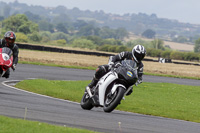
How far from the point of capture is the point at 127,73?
10438 millimetres

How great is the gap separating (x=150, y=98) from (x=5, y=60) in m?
7.24

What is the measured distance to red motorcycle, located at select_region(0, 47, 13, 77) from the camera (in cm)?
1320

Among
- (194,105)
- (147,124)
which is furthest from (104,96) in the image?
(194,105)

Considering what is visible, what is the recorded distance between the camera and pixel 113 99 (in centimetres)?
1041

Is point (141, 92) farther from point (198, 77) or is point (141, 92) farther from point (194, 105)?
point (198, 77)

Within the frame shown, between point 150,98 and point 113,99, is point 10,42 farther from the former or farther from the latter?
point 150,98

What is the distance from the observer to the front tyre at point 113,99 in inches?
404

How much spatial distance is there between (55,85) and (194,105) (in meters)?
6.13

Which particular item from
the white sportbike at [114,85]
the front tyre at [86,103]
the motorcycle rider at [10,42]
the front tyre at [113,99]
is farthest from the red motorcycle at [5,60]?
the front tyre at [113,99]

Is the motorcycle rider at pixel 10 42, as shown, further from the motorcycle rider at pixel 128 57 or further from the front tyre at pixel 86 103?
the motorcycle rider at pixel 128 57

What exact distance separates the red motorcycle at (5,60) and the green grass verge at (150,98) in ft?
10.2

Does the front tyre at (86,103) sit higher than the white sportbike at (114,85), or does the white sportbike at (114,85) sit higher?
the white sportbike at (114,85)

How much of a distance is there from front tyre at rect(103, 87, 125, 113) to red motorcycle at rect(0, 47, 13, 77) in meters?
3.98

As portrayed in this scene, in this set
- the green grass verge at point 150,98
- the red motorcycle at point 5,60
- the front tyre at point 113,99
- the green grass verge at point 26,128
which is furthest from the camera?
the green grass verge at point 150,98
